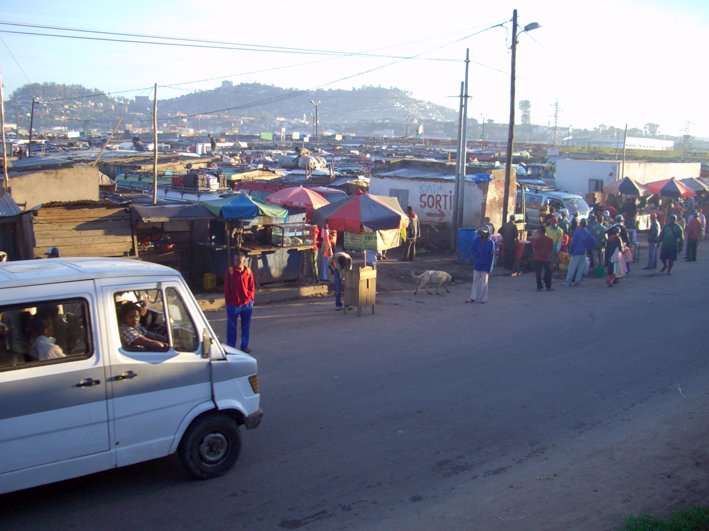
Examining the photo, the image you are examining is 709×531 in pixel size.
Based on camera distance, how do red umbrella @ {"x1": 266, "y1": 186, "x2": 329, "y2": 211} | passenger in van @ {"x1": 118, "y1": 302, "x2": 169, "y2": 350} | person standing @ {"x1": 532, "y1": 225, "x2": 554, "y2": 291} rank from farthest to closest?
red umbrella @ {"x1": 266, "y1": 186, "x2": 329, "y2": 211} → person standing @ {"x1": 532, "y1": 225, "x2": 554, "y2": 291} → passenger in van @ {"x1": 118, "y1": 302, "x2": 169, "y2": 350}

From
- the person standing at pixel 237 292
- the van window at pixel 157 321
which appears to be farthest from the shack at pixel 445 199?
the van window at pixel 157 321

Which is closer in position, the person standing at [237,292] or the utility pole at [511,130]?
the person standing at [237,292]

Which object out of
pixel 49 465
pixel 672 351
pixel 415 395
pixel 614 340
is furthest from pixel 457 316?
pixel 49 465

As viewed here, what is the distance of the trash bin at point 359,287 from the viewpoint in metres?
13.4

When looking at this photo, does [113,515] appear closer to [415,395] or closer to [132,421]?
[132,421]

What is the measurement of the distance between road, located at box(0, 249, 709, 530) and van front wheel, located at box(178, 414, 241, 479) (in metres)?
0.13

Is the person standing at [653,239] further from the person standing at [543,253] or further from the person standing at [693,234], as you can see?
the person standing at [543,253]

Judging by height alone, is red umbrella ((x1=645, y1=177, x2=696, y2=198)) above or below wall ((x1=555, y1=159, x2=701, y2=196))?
below

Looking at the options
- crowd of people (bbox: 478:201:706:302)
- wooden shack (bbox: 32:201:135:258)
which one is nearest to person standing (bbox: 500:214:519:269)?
crowd of people (bbox: 478:201:706:302)

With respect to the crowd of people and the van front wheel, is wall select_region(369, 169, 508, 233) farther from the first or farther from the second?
the van front wheel

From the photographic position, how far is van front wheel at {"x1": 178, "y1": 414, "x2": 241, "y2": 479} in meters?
6.01

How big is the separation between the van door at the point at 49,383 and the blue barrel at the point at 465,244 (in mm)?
15834

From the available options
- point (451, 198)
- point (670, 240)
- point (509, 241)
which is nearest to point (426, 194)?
point (451, 198)

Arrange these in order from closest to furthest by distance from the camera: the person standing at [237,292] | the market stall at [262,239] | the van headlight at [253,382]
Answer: the van headlight at [253,382], the person standing at [237,292], the market stall at [262,239]
